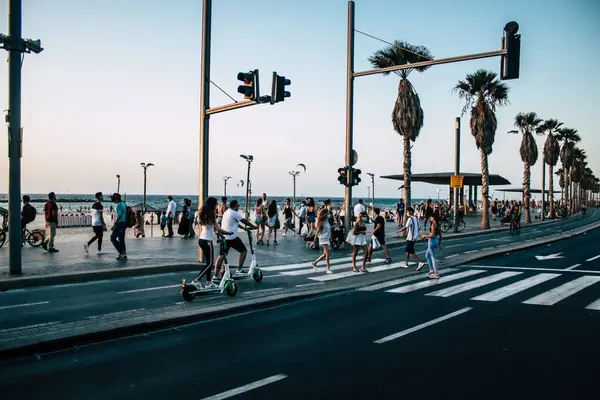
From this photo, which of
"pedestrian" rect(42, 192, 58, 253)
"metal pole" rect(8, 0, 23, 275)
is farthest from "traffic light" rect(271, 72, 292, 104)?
"pedestrian" rect(42, 192, 58, 253)

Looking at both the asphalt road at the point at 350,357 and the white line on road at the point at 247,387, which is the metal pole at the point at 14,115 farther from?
the white line on road at the point at 247,387

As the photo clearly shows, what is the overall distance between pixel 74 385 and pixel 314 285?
268 inches

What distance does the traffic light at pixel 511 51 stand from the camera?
37.7 ft

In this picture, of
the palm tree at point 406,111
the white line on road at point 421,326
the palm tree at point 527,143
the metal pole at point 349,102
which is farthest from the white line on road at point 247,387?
the palm tree at point 527,143

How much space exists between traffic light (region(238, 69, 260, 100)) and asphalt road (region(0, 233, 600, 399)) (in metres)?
5.87

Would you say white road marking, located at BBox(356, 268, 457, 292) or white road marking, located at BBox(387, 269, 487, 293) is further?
white road marking, located at BBox(356, 268, 457, 292)

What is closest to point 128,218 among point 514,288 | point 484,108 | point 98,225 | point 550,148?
point 98,225

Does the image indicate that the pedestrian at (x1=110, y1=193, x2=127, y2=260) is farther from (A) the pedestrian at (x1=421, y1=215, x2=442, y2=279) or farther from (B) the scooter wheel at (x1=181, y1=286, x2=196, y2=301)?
(A) the pedestrian at (x1=421, y1=215, x2=442, y2=279)

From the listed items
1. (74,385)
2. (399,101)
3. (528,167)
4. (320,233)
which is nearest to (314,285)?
(320,233)

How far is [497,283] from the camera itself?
458 inches

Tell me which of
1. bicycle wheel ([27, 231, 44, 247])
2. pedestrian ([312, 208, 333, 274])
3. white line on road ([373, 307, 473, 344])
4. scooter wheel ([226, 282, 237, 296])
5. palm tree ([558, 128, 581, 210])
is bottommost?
white line on road ([373, 307, 473, 344])

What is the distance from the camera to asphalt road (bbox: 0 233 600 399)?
4875mm

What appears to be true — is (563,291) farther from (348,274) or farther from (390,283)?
(348,274)

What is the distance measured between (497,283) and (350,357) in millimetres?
6943
